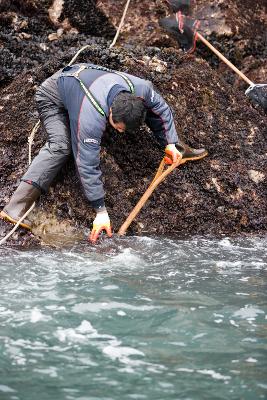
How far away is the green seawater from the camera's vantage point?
10.6 feet

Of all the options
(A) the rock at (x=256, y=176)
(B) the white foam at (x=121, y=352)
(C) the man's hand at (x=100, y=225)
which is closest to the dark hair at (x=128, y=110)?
(C) the man's hand at (x=100, y=225)

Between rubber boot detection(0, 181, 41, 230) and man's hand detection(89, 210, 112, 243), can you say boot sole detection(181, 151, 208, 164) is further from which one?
rubber boot detection(0, 181, 41, 230)

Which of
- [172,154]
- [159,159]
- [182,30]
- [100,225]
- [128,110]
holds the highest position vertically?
[182,30]

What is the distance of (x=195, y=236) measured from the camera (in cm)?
589

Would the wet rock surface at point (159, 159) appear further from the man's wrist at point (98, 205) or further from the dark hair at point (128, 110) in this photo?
the dark hair at point (128, 110)

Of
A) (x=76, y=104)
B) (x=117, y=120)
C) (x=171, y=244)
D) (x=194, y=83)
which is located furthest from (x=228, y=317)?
(x=194, y=83)

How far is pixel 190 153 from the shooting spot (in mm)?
6000

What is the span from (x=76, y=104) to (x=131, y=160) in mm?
1060

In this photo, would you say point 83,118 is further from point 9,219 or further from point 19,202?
point 9,219

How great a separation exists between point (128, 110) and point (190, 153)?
1.29 metres

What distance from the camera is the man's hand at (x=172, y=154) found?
5590mm

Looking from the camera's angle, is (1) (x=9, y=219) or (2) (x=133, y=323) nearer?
(2) (x=133, y=323)

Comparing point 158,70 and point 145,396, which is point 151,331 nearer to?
point 145,396

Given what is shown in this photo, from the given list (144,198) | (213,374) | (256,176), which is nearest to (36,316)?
(213,374)
